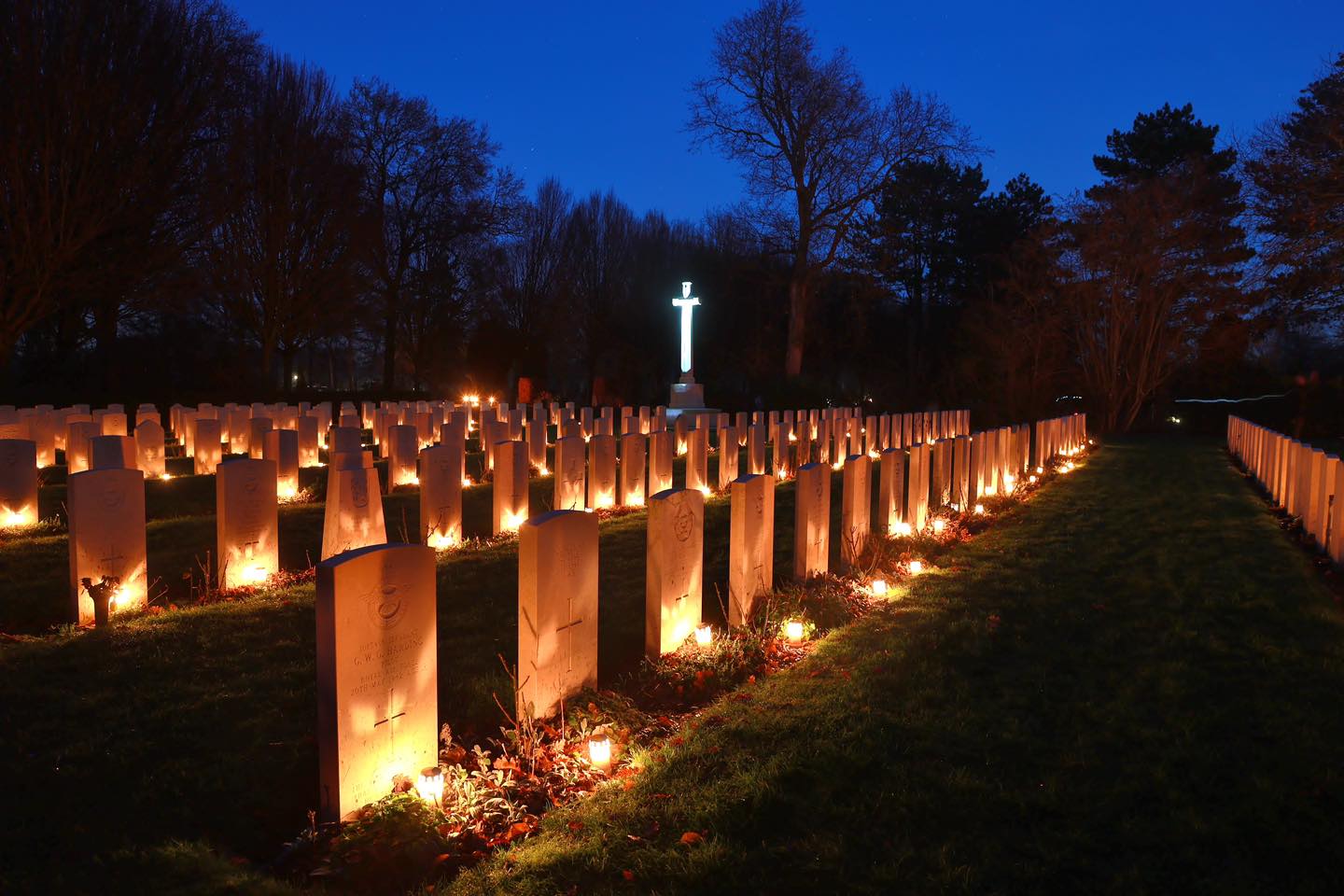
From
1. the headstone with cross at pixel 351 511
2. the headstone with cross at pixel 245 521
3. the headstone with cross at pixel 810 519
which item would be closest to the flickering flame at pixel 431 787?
the headstone with cross at pixel 351 511

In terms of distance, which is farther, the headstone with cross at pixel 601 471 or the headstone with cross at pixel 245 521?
the headstone with cross at pixel 601 471

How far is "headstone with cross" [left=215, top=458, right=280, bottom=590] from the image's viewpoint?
6477 millimetres

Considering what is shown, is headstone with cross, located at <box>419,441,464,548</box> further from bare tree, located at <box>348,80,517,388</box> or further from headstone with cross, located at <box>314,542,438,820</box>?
bare tree, located at <box>348,80,517,388</box>

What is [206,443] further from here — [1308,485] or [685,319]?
[685,319]

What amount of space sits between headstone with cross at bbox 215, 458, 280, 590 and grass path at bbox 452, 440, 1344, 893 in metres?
4.10

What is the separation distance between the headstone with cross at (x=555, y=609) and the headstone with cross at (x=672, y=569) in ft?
1.94

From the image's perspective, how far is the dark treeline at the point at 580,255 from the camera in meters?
17.9

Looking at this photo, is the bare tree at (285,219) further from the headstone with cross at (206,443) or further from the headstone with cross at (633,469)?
the headstone with cross at (633,469)

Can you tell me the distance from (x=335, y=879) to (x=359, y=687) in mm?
659

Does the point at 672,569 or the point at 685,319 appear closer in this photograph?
the point at 672,569

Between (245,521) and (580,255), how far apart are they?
126 ft

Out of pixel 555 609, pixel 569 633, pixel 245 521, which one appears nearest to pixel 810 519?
pixel 569 633

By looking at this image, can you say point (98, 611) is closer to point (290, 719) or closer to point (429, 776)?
point (290, 719)

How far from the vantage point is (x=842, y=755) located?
152 inches
